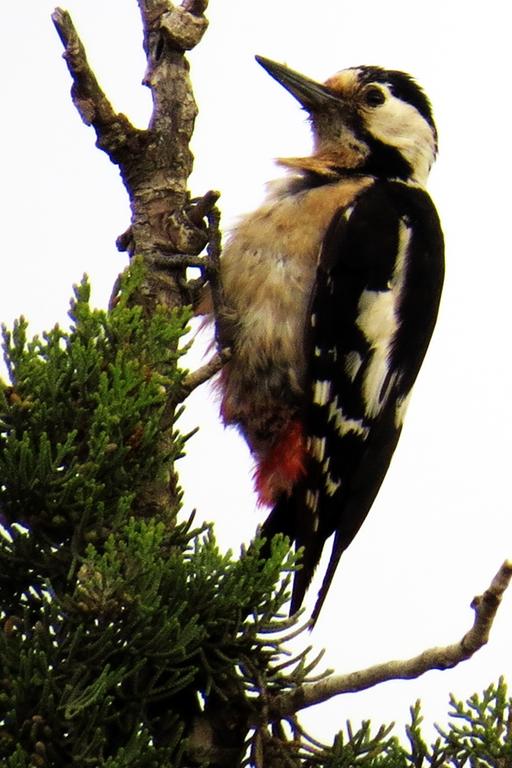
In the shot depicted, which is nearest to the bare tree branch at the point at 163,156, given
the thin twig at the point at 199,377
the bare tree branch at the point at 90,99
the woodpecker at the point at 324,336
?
the bare tree branch at the point at 90,99

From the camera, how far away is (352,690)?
82.2 inches

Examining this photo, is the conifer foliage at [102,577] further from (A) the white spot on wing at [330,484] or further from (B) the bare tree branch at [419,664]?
(A) the white spot on wing at [330,484]

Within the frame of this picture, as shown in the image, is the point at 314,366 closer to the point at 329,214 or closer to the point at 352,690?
the point at 329,214

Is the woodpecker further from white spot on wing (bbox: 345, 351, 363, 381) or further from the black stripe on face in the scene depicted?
the black stripe on face

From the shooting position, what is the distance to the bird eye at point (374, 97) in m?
3.96

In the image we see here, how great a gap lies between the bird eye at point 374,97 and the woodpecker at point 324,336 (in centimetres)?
41

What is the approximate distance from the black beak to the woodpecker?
1.07ft

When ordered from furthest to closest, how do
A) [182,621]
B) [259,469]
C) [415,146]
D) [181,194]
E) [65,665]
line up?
[415,146] < [259,469] < [181,194] < [182,621] < [65,665]

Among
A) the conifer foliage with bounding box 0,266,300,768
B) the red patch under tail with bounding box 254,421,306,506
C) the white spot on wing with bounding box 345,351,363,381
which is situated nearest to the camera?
the conifer foliage with bounding box 0,266,300,768

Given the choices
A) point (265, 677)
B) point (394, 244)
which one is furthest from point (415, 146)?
point (265, 677)

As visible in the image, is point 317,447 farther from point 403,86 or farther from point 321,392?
point 403,86

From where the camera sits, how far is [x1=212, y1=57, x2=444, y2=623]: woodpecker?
325 cm

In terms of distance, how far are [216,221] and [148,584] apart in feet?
4.29

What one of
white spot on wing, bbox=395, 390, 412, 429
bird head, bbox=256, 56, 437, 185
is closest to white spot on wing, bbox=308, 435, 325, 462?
white spot on wing, bbox=395, 390, 412, 429
